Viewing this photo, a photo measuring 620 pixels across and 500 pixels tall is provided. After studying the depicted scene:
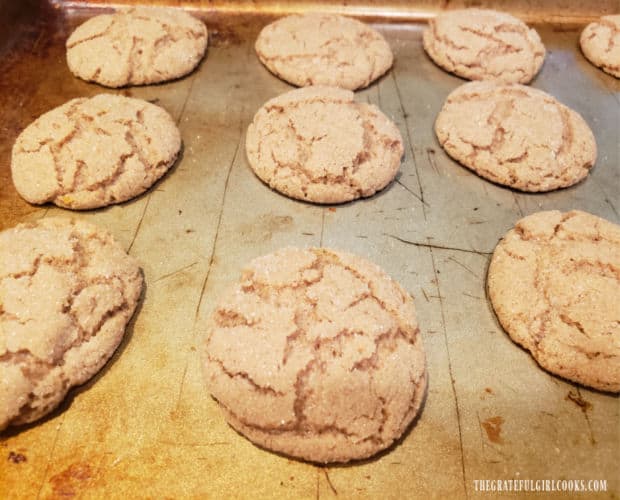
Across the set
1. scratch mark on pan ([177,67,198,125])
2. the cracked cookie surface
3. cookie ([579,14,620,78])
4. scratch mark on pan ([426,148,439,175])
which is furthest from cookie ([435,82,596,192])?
scratch mark on pan ([177,67,198,125])

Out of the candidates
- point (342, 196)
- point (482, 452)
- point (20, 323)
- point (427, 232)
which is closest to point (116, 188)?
point (20, 323)

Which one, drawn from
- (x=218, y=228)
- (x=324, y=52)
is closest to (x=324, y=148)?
(x=218, y=228)

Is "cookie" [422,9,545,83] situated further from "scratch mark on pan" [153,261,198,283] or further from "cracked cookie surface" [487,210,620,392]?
"scratch mark on pan" [153,261,198,283]

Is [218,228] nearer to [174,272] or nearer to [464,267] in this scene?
[174,272]

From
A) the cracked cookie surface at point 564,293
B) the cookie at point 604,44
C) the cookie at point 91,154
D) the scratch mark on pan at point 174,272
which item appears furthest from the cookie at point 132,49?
the cookie at point 604,44

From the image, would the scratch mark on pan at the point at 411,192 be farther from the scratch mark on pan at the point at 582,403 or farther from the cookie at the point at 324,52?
the scratch mark on pan at the point at 582,403

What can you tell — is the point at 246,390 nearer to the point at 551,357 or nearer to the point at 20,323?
the point at 20,323
